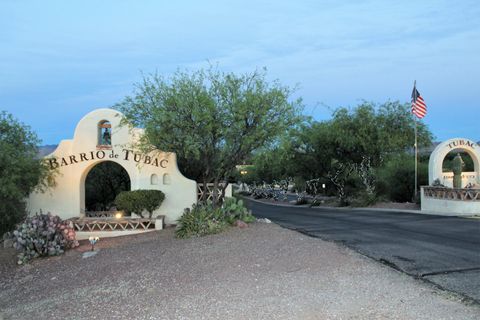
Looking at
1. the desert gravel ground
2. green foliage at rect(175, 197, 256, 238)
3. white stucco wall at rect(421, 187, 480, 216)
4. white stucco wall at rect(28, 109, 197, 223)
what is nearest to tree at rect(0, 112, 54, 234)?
white stucco wall at rect(28, 109, 197, 223)

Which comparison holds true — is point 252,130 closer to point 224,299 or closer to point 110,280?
point 110,280

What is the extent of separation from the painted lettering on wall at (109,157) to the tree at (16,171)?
27.1 inches

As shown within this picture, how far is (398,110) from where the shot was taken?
101 feet

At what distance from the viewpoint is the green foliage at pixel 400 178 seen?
2869 cm

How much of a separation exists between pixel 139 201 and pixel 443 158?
15790 millimetres

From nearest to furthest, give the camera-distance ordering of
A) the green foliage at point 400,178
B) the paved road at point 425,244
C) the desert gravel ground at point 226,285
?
the desert gravel ground at point 226,285 < the paved road at point 425,244 < the green foliage at point 400,178

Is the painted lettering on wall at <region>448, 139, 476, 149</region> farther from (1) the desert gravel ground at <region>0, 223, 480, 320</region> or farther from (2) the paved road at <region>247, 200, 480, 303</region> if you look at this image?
(1) the desert gravel ground at <region>0, 223, 480, 320</region>

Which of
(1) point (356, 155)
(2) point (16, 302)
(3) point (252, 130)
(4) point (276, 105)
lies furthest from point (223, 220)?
(1) point (356, 155)

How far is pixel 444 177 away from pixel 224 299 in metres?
19.5

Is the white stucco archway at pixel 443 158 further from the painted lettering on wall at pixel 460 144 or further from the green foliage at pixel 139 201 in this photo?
the green foliage at pixel 139 201

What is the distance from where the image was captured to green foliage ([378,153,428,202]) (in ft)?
94.1

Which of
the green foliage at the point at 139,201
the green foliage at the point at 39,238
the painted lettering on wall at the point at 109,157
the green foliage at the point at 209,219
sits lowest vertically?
the green foliage at the point at 39,238

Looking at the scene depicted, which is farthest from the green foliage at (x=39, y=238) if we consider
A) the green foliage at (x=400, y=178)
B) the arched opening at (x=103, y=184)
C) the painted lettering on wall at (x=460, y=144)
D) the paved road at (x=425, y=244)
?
the green foliage at (x=400, y=178)

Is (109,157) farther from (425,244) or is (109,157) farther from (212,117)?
(425,244)
